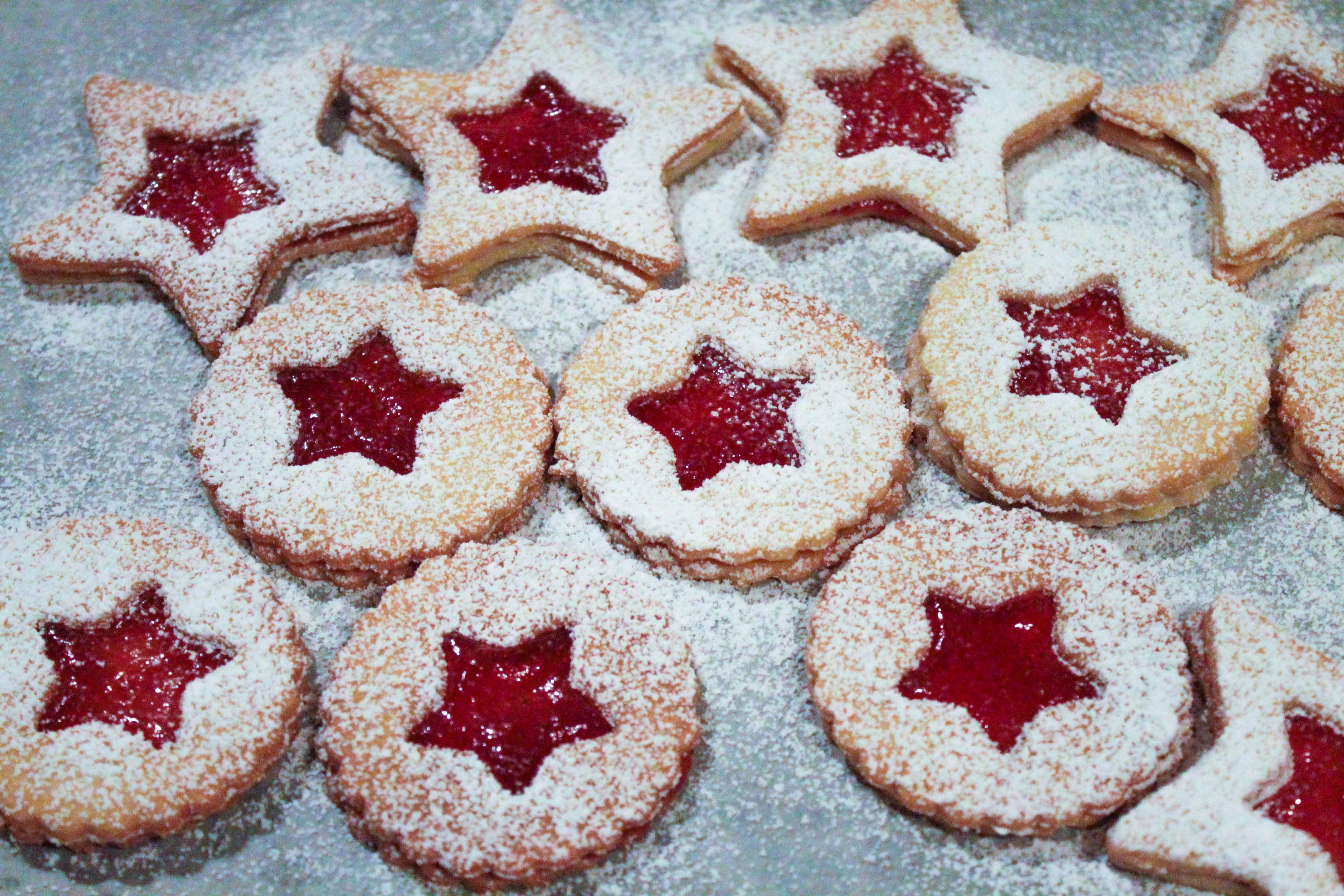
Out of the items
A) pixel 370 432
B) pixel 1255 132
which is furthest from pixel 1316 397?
pixel 370 432

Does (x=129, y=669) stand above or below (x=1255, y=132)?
below

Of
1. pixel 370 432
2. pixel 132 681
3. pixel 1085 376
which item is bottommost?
pixel 132 681

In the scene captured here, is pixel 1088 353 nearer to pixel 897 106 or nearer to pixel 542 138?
pixel 897 106

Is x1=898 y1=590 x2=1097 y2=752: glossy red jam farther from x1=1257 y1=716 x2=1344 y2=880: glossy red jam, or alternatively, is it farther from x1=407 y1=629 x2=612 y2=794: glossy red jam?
x1=407 y1=629 x2=612 y2=794: glossy red jam

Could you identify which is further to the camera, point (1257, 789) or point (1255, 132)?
point (1255, 132)

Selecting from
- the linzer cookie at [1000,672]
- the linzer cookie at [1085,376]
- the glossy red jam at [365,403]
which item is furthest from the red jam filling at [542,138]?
the linzer cookie at [1000,672]

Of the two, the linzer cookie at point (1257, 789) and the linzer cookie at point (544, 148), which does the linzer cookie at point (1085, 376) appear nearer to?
the linzer cookie at point (1257, 789)
